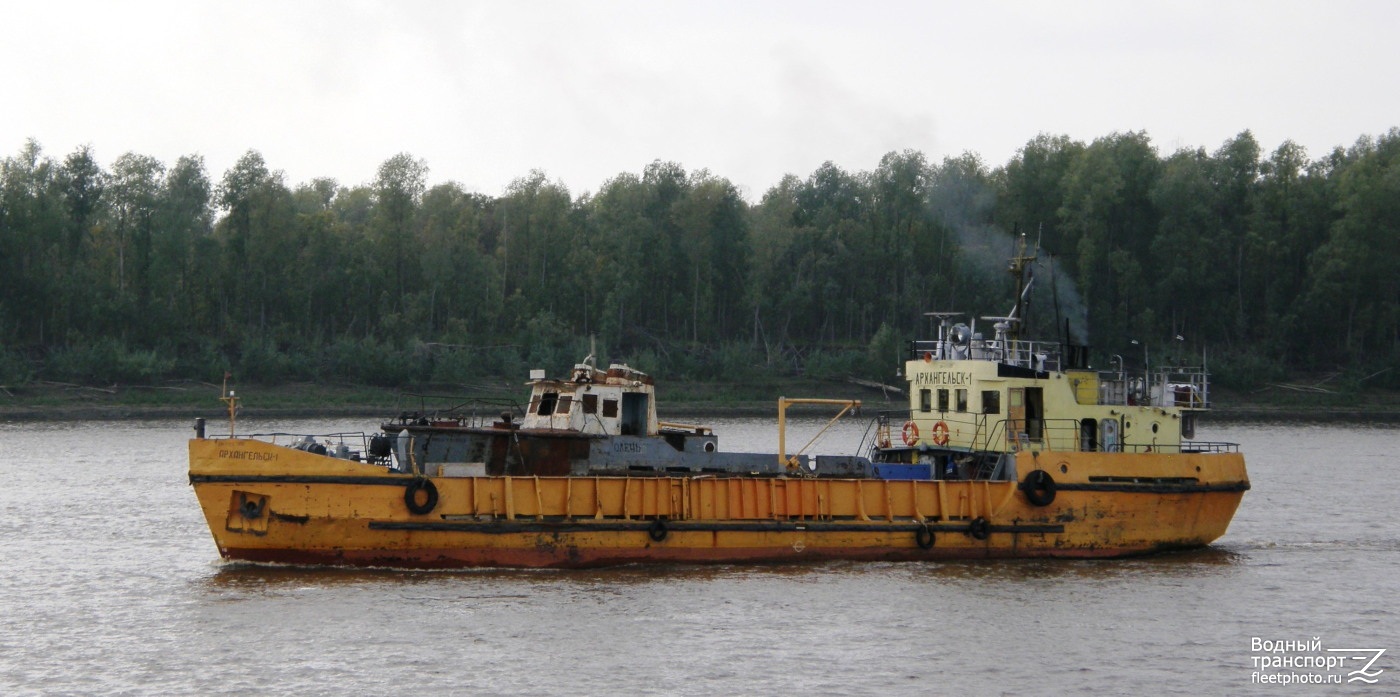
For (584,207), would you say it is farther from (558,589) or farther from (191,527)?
(558,589)

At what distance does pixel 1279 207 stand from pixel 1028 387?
64.4 metres

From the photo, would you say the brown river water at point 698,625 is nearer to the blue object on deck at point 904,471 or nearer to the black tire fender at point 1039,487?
the black tire fender at point 1039,487

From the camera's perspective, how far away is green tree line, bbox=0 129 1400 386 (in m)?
72.4

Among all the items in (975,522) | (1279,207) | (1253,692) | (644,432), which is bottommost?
(1253,692)

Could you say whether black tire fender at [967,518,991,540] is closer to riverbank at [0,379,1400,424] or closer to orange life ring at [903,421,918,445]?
orange life ring at [903,421,918,445]

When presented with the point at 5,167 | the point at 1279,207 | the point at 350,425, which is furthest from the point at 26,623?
the point at 1279,207

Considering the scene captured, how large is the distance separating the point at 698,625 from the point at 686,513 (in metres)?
3.66

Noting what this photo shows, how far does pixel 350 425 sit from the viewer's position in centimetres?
5872

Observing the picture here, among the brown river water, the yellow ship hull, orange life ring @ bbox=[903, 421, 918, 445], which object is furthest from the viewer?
orange life ring @ bbox=[903, 421, 918, 445]

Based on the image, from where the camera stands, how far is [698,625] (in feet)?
68.4

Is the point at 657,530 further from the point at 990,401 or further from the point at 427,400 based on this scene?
the point at 427,400

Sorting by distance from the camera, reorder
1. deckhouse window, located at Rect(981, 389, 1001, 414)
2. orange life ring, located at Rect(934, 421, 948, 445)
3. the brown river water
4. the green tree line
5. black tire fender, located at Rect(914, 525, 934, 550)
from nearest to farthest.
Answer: the brown river water
black tire fender, located at Rect(914, 525, 934, 550)
deckhouse window, located at Rect(981, 389, 1001, 414)
orange life ring, located at Rect(934, 421, 948, 445)
the green tree line
